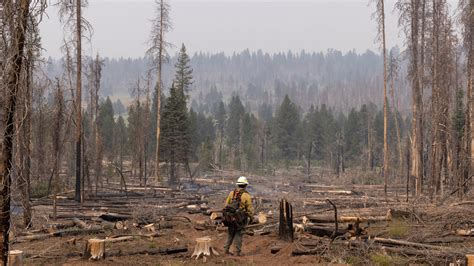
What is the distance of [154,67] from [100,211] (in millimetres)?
17412

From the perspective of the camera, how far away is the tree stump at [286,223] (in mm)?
11211

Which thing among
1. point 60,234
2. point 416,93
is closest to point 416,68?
point 416,93

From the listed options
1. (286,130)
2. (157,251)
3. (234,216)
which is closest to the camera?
(234,216)

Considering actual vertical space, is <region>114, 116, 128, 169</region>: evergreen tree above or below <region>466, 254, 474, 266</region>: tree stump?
above

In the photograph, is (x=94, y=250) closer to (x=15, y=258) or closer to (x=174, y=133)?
(x=15, y=258)

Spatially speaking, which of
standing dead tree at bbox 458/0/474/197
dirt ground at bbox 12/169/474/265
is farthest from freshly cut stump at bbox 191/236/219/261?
standing dead tree at bbox 458/0/474/197

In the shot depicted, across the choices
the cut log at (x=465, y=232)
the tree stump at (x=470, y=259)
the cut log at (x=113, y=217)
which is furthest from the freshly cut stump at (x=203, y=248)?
the cut log at (x=465, y=232)

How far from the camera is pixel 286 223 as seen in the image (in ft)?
37.7

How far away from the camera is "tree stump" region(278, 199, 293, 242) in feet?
36.8

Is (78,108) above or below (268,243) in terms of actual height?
above

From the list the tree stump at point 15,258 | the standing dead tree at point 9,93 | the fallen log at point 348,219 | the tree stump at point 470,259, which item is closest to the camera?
the standing dead tree at point 9,93

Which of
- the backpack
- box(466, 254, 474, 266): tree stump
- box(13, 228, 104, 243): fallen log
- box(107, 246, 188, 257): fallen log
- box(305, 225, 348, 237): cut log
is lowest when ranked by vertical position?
box(107, 246, 188, 257): fallen log

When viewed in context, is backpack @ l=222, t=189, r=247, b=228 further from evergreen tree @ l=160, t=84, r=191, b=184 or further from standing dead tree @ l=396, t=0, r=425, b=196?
evergreen tree @ l=160, t=84, r=191, b=184

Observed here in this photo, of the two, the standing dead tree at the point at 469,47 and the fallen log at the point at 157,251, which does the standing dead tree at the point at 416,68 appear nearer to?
the standing dead tree at the point at 469,47
